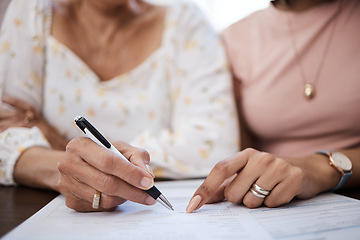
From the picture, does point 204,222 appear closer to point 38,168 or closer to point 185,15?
point 38,168

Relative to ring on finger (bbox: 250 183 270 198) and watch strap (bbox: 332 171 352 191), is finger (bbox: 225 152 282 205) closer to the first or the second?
ring on finger (bbox: 250 183 270 198)

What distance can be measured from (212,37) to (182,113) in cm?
28

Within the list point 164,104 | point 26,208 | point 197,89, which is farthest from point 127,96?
point 26,208

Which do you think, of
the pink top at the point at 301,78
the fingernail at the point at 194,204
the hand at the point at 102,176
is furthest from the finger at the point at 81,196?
the pink top at the point at 301,78

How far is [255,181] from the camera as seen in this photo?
0.50 m

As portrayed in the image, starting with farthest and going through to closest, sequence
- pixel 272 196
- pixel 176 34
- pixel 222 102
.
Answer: pixel 176 34 < pixel 222 102 < pixel 272 196

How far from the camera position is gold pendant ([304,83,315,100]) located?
0.84 metres

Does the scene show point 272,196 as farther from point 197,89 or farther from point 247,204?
point 197,89

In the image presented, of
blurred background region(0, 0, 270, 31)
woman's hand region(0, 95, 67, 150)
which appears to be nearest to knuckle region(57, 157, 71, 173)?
woman's hand region(0, 95, 67, 150)

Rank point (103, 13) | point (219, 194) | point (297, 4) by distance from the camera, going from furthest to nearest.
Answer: point (103, 13) < point (297, 4) < point (219, 194)

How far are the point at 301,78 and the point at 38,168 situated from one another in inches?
28.2

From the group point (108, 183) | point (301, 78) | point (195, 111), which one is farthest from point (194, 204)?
point (301, 78)

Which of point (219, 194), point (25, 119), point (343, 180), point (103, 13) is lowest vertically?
point (343, 180)

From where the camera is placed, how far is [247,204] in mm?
502
